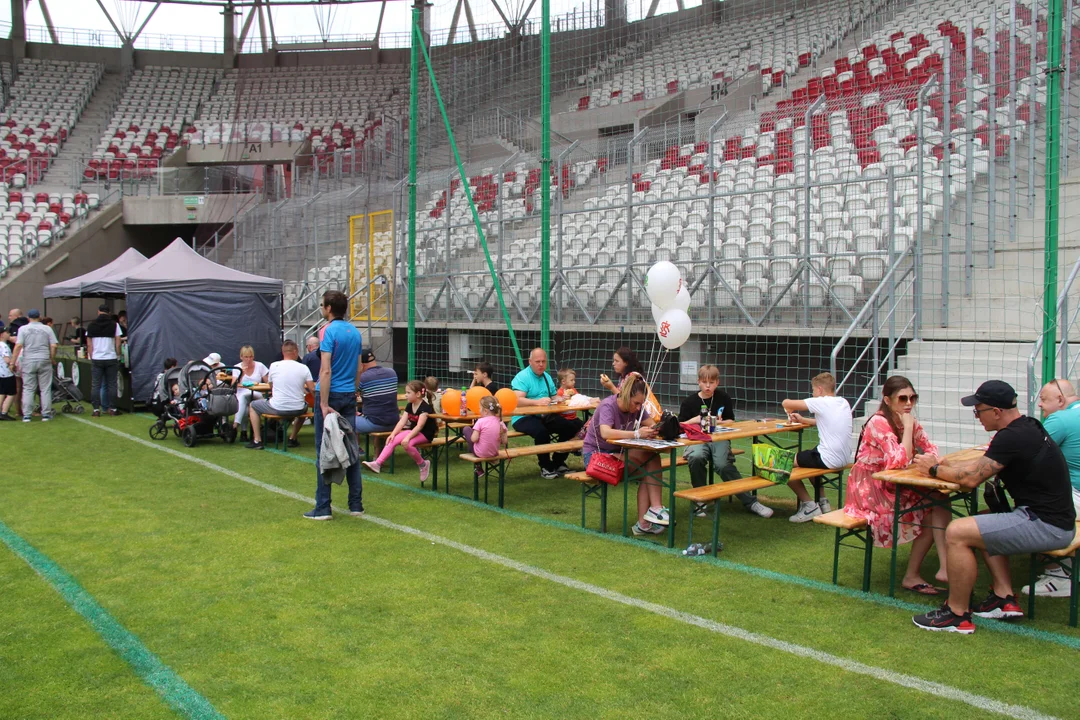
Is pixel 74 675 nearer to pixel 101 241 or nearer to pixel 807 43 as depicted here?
pixel 807 43

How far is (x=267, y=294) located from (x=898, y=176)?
1040 cm

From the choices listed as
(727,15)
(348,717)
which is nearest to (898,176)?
(348,717)

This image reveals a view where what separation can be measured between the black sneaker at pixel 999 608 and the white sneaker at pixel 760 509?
8.17 ft

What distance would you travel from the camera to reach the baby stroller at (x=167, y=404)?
37.1ft

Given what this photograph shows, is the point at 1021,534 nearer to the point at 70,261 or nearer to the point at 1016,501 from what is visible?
the point at 1016,501

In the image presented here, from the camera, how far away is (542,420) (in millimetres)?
9312

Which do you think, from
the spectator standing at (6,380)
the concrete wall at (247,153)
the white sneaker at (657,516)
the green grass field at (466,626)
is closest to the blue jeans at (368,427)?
the green grass field at (466,626)

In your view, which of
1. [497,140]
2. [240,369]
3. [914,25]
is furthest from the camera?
[497,140]

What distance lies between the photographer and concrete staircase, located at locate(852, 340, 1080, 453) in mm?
9391

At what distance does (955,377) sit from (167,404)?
9.62m

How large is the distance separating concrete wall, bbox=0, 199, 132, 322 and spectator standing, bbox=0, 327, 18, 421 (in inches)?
546

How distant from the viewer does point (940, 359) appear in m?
10.2

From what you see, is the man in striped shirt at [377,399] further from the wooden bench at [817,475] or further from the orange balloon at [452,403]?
the wooden bench at [817,475]

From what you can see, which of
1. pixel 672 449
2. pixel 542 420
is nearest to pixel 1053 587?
pixel 672 449
